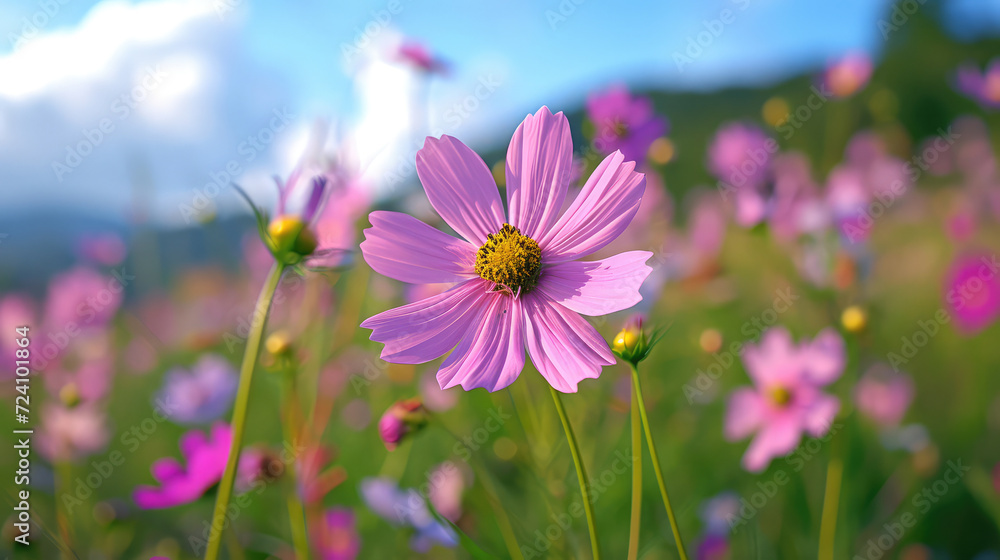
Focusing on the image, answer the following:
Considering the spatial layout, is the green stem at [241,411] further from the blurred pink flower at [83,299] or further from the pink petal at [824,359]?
the blurred pink flower at [83,299]

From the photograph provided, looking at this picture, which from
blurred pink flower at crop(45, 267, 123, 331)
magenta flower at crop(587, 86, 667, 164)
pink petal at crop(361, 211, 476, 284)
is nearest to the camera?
pink petal at crop(361, 211, 476, 284)

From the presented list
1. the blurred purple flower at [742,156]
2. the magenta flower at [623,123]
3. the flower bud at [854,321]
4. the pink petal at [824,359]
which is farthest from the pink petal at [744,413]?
the magenta flower at [623,123]

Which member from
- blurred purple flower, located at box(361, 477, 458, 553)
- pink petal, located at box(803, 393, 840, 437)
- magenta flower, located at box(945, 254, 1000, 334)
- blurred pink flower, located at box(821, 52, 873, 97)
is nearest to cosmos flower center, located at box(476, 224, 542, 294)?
blurred purple flower, located at box(361, 477, 458, 553)

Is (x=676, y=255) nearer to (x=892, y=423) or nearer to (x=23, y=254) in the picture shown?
(x=892, y=423)

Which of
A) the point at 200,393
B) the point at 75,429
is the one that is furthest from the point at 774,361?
the point at 75,429

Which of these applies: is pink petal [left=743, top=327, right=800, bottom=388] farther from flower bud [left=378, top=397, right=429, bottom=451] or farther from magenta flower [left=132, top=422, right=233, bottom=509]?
magenta flower [left=132, top=422, right=233, bottom=509]

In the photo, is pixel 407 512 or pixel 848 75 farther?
pixel 848 75

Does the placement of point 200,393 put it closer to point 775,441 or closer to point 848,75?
point 775,441
